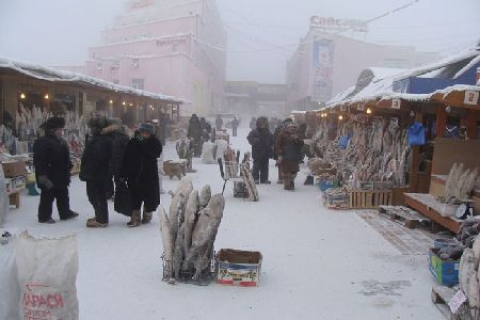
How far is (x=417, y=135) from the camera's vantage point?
863 centimetres

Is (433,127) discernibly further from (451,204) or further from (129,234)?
(129,234)

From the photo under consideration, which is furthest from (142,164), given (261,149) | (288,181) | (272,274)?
(261,149)

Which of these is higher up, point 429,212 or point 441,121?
point 441,121

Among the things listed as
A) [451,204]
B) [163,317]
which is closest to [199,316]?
[163,317]

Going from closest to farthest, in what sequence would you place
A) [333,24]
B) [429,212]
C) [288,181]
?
[429,212]
[288,181]
[333,24]

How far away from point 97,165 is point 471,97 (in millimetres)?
5045

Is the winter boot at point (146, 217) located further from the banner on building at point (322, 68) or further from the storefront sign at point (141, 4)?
the storefront sign at point (141, 4)

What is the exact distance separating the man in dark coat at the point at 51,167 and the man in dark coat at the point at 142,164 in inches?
41.1

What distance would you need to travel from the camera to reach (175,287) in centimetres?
477

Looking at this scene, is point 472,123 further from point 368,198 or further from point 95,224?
point 95,224

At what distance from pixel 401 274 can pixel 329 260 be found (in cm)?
86

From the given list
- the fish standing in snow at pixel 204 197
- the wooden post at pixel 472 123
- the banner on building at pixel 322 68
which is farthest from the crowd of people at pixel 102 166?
the banner on building at pixel 322 68

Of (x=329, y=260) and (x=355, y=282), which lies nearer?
(x=355, y=282)

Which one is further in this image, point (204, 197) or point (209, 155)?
point (209, 155)
